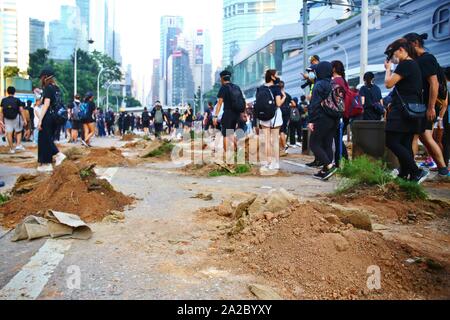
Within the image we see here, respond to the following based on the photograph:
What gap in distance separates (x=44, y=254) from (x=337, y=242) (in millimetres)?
2118

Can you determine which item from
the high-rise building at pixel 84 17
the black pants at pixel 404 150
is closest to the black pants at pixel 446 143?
the black pants at pixel 404 150

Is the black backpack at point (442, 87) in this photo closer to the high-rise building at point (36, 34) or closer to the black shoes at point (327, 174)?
the black shoes at point (327, 174)

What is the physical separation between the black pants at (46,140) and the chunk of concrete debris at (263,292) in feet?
22.7

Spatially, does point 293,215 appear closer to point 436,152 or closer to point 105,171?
point 436,152

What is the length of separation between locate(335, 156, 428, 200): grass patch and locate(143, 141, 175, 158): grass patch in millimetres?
6526

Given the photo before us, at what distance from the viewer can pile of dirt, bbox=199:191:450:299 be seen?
9.58 feet

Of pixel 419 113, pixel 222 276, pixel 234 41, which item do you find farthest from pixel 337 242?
pixel 234 41

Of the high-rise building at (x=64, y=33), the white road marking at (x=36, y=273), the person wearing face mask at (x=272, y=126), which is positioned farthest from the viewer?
the high-rise building at (x=64, y=33)

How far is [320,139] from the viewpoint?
26.3 feet

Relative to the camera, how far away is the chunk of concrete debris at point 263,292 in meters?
2.78

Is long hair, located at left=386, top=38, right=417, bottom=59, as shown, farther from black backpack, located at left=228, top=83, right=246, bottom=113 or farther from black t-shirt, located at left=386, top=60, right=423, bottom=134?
black backpack, located at left=228, top=83, right=246, bottom=113

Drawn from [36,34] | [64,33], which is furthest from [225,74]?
[36,34]

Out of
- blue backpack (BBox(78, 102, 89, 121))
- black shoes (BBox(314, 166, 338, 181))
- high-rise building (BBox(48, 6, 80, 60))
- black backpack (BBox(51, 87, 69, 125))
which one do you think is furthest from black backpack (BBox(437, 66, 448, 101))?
high-rise building (BBox(48, 6, 80, 60))

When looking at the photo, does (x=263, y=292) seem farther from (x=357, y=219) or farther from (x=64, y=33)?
(x=64, y=33)
